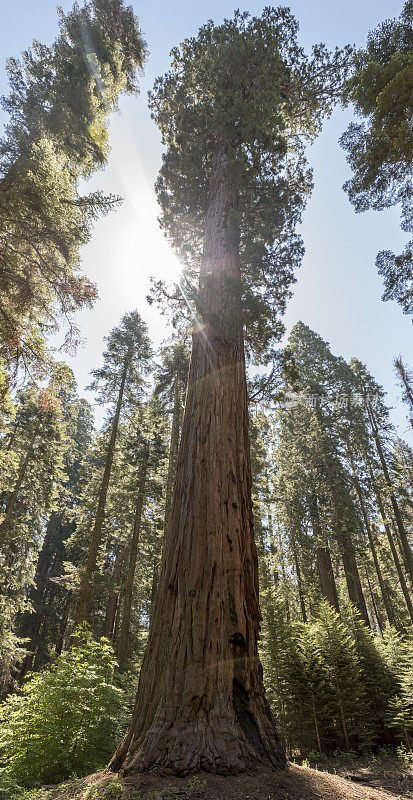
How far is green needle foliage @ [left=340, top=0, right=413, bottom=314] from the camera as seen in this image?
24.7 ft

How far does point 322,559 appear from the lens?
52.5 feet

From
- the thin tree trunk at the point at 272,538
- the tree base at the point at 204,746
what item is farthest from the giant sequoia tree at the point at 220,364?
the thin tree trunk at the point at 272,538

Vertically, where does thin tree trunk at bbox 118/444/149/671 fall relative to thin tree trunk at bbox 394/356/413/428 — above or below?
below

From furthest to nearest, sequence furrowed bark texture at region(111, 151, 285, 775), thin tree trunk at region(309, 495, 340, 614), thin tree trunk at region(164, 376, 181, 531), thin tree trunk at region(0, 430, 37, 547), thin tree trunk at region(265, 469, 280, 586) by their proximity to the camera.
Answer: thin tree trunk at region(265, 469, 280, 586) < thin tree trunk at region(309, 495, 340, 614) < thin tree trunk at region(0, 430, 37, 547) < thin tree trunk at region(164, 376, 181, 531) < furrowed bark texture at region(111, 151, 285, 775)

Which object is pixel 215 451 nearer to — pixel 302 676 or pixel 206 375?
pixel 206 375

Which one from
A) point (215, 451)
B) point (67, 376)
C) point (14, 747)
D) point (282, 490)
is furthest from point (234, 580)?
point (282, 490)

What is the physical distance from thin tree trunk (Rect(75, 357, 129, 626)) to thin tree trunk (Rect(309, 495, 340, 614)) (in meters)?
9.42

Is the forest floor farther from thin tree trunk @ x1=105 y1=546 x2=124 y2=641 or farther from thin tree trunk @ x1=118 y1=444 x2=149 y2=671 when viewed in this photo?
thin tree trunk @ x1=105 y1=546 x2=124 y2=641

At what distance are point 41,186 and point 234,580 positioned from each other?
25.0ft

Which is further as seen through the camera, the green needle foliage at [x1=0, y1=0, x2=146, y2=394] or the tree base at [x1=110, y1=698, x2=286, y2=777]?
the green needle foliage at [x1=0, y1=0, x2=146, y2=394]

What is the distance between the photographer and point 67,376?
8.55 m

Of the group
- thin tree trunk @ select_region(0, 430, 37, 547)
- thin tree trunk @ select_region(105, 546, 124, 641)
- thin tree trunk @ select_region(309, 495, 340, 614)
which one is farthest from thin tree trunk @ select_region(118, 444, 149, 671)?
thin tree trunk @ select_region(309, 495, 340, 614)

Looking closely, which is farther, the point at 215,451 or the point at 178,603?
the point at 215,451

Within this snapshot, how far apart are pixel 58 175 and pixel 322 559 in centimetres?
1684
